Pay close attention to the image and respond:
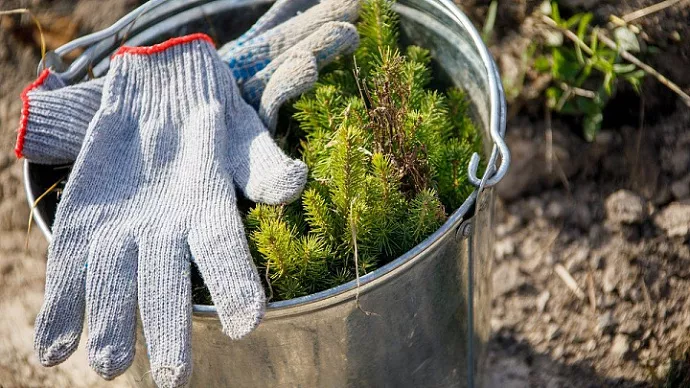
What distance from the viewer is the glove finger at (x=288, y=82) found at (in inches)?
48.7

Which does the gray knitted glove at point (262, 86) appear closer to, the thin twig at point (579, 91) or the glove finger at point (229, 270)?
the glove finger at point (229, 270)

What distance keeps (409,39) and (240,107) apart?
0.37 metres

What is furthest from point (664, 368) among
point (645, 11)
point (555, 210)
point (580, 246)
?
point (645, 11)

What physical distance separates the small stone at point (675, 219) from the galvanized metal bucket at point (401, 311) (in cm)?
56

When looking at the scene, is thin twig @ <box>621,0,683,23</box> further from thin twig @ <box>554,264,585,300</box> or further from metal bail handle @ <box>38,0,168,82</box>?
metal bail handle @ <box>38,0,168,82</box>

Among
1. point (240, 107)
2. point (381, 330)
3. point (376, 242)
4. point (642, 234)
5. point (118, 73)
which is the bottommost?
point (642, 234)

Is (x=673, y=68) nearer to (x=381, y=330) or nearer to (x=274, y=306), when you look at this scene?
(x=381, y=330)

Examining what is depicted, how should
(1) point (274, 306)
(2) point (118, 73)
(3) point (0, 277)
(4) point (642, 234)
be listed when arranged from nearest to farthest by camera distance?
(1) point (274, 306), (2) point (118, 73), (4) point (642, 234), (3) point (0, 277)

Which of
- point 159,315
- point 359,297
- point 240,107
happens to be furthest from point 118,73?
point 359,297

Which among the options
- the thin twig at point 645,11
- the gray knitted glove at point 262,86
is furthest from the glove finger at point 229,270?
the thin twig at point 645,11

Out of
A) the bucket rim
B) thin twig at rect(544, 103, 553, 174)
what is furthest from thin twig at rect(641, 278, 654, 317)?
the bucket rim

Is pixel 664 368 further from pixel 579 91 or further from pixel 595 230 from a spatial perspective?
pixel 579 91

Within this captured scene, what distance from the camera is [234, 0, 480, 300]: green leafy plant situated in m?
1.06

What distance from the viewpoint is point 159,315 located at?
1005 millimetres
